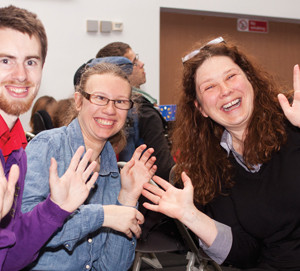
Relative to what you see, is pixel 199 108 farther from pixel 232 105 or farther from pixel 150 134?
pixel 150 134

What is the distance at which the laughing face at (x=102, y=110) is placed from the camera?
1716 millimetres

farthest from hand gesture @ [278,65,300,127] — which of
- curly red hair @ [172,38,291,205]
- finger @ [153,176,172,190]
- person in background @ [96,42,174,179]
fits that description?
person in background @ [96,42,174,179]

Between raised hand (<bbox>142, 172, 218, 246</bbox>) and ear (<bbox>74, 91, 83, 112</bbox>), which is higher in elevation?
ear (<bbox>74, 91, 83, 112</bbox>)

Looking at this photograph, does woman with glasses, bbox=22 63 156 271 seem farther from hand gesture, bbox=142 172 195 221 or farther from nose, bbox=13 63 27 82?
nose, bbox=13 63 27 82

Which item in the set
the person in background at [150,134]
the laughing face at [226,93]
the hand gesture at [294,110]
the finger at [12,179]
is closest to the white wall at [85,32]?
the person in background at [150,134]

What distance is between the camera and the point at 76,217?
4.76 feet

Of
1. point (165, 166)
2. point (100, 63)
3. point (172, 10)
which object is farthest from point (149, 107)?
point (172, 10)

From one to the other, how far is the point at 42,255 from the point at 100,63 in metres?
0.89

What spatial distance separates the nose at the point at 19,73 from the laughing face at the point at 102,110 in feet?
1.90

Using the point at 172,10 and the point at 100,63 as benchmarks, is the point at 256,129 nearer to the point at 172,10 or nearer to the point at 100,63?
the point at 100,63

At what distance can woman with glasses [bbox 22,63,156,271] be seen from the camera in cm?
144

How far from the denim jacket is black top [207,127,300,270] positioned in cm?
43

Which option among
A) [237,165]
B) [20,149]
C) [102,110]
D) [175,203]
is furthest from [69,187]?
[237,165]

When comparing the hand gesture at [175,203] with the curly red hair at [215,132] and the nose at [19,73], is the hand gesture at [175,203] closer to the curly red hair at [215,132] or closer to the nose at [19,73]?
the curly red hair at [215,132]
